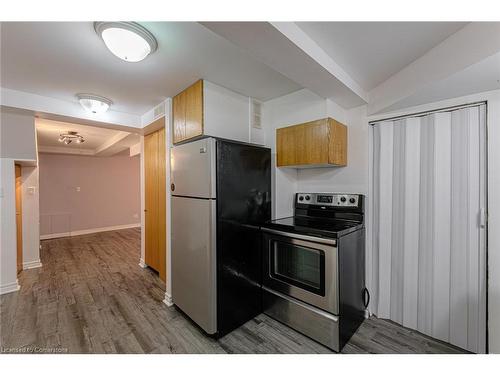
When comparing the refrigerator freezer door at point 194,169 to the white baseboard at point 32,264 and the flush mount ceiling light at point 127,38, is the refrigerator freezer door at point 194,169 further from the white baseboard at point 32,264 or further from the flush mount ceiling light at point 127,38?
the white baseboard at point 32,264

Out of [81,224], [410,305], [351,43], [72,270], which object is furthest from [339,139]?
[81,224]

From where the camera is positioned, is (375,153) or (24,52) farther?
(375,153)

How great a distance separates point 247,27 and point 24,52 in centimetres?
176

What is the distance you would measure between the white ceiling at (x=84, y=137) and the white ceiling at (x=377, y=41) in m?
3.63

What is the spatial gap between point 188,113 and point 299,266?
5.98ft

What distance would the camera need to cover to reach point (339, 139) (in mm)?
2158

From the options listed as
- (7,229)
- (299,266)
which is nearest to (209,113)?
(299,266)

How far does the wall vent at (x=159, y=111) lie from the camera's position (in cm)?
267

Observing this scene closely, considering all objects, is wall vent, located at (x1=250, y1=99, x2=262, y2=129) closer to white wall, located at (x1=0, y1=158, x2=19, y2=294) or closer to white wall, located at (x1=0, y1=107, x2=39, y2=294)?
white wall, located at (x1=0, y1=107, x2=39, y2=294)

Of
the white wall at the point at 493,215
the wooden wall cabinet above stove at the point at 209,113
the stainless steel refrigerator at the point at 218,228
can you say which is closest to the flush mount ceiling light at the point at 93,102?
the wooden wall cabinet above stove at the point at 209,113

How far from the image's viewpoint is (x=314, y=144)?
2.10 m

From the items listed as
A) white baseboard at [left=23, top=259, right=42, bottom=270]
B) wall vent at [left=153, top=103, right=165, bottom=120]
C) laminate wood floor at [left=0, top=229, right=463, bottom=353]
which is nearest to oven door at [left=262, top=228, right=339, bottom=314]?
laminate wood floor at [left=0, top=229, right=463, bottom=353]

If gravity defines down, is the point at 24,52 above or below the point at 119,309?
above

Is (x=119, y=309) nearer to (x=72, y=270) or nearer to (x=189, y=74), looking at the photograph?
(x=72, y=270)
